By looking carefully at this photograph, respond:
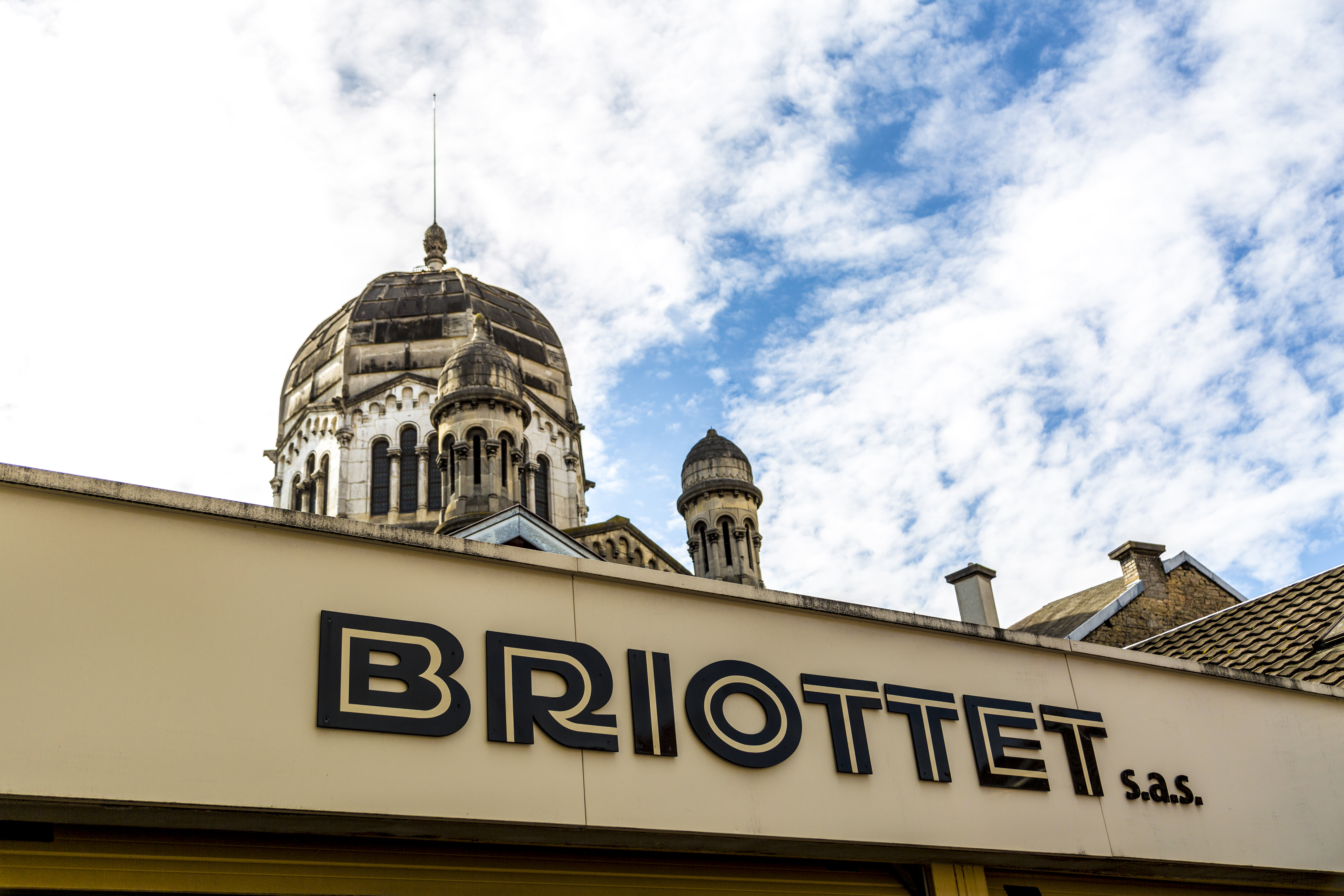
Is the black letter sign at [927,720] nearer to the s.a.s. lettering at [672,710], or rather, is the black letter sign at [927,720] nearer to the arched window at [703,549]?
the s.a.s. lettering at [672,710]

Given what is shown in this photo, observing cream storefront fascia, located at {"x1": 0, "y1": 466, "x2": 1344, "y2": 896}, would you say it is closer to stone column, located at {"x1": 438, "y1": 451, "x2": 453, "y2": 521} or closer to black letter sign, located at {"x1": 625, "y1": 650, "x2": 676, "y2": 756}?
black letter sign, located at {"x1": 625, "y1": 650, "x2": 676, "y2": 756}

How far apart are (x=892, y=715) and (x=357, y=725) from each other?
429 cm

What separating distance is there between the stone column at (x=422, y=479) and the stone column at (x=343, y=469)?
6.65 ft

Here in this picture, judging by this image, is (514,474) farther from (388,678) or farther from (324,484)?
(388,678)

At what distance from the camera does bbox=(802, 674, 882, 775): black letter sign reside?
28.5 ft

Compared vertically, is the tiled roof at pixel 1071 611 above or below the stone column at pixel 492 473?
below

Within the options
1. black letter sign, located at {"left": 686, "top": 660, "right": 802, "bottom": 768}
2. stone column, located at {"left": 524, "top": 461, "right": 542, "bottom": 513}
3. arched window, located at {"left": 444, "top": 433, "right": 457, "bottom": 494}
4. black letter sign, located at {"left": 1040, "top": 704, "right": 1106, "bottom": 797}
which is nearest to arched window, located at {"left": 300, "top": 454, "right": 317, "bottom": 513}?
stone column, located at {"left": 524, "top": 461, "right": 542, "bottom": 513}

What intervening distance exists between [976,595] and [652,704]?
27.5 ft

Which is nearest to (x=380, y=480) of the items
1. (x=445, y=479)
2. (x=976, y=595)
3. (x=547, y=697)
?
(x=445, y=479)

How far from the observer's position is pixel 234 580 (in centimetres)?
690

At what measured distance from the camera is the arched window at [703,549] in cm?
2656

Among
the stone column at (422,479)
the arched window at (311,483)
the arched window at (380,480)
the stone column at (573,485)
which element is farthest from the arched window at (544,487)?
the arched window at (311,483)

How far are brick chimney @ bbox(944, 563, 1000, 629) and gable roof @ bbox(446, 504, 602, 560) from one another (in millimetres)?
6540

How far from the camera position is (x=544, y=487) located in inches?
1385
